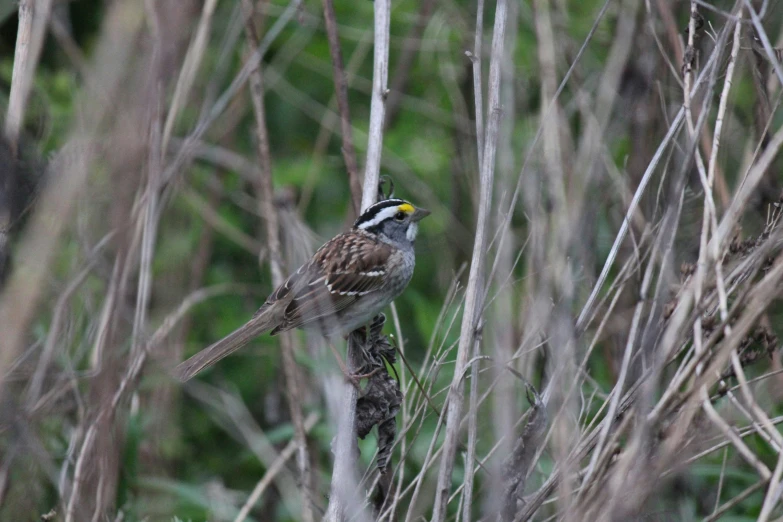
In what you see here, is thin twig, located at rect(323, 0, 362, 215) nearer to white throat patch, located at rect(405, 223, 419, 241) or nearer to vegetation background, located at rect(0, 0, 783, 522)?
vegetation background, located at rect(0, 0, 783, 522)

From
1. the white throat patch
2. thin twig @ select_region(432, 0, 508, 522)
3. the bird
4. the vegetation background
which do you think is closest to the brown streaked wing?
the bird

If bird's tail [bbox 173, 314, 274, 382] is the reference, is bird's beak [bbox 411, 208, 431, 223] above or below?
above

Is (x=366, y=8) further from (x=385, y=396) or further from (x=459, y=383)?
(x=459, y=383)

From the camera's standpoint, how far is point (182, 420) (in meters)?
4.83

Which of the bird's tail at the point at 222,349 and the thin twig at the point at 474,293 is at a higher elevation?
the thin twig at the point at 474,293

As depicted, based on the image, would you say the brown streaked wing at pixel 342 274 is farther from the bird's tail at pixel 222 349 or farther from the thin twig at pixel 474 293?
the thin twig at pixel 474 293

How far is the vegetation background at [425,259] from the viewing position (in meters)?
2.04

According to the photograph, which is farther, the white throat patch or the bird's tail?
the white throat patch

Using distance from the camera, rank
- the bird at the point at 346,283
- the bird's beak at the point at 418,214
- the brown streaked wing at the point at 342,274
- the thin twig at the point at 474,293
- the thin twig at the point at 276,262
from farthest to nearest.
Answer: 1. the bird's beak at the point at 418,214
2. the brown streaked wing at the point at 342,274
3. the bird at the point at 346,283
4. the thin twig at the point at 276,262
5. the thin twig at the point at 474,293

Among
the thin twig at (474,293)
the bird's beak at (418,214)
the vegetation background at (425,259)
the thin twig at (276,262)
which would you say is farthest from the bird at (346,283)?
the thin twig at (474,293)

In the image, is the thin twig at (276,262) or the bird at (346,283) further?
the bird at (346,283)

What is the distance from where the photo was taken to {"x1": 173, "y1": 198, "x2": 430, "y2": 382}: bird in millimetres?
3752

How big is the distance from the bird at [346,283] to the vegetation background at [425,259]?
0.20 metres

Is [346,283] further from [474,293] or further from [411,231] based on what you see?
[474,293]
